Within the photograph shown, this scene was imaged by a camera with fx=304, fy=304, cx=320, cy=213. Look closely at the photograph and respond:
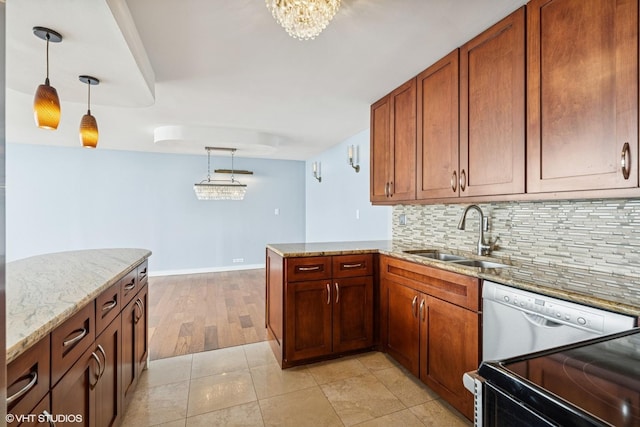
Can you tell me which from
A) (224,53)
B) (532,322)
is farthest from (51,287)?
(532,322)

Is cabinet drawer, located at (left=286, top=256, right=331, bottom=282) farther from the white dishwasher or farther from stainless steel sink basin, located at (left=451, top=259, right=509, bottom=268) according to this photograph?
the white dishwasher

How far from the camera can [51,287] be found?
4.11 feet

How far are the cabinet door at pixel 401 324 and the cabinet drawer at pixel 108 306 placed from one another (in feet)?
5.82

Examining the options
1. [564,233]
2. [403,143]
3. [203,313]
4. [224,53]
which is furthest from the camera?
[203,313]

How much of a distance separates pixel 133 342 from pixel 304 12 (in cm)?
213

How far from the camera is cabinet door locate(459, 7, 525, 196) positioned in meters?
1.65

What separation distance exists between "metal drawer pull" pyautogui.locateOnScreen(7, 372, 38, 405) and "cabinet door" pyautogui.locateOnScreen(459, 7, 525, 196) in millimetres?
2125

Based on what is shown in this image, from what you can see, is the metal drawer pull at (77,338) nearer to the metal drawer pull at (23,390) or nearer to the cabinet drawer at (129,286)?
the metal drawer pull at (23,390)

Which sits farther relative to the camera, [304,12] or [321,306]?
[321,306]

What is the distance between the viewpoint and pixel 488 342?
1.56 m

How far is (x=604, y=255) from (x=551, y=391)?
1414mm

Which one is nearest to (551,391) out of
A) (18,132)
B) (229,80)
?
(229,80)

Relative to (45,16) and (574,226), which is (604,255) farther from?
(45,16)

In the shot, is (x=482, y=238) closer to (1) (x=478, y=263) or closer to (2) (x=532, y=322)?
(1) (x=478, y=263)
